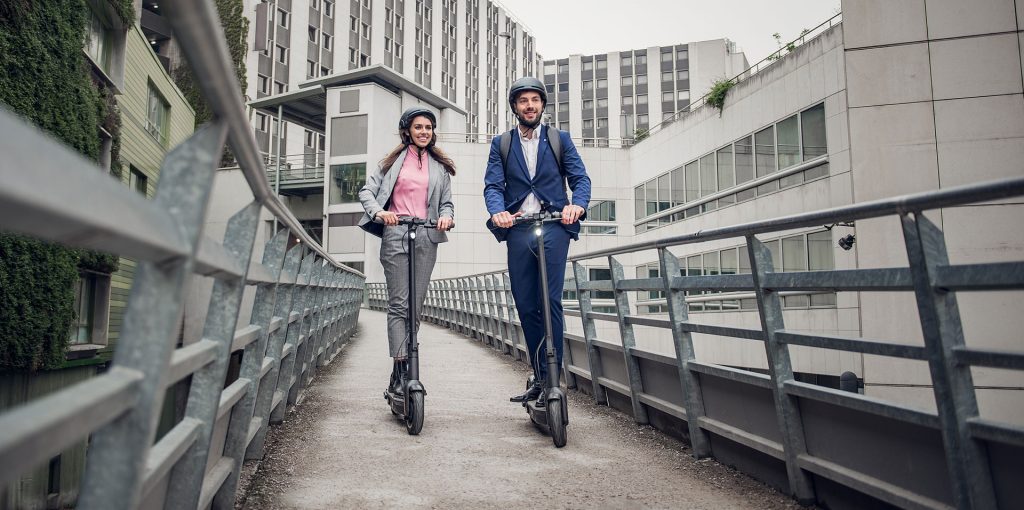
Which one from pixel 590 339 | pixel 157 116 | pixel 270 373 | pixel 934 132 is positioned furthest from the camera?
pixel 157 116

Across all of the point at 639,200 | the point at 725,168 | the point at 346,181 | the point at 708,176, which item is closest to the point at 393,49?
the point at 346,181

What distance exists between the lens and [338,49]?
49.6 meters

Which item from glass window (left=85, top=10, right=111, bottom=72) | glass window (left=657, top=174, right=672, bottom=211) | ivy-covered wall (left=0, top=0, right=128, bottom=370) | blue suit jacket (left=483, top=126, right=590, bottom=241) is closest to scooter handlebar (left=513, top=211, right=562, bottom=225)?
blue suit jacket (left=483, top=126, right=590, bottom=241)

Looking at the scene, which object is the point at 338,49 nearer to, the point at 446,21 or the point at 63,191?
the point at 446,21

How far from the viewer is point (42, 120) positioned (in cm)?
1688

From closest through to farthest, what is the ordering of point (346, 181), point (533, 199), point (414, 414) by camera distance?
point (414, 414) → point (533, 199) → point (346, 181)

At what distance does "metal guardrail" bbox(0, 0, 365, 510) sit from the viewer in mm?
835

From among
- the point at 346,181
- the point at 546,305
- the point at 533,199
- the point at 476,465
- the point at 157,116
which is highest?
the point at 346,181

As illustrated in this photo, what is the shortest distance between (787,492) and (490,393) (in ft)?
11.6

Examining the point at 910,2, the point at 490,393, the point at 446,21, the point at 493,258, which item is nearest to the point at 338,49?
the point at 446,21

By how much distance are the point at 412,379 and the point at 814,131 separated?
1729 centimetres

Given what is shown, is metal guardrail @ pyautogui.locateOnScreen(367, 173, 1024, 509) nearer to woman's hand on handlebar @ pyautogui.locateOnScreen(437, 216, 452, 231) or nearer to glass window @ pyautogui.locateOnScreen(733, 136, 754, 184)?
woman's hand on handlebar @ pyautogui.locateOnScreen(437, 216, 452, 231)

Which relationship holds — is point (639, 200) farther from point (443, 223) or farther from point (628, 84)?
point (628, 84)

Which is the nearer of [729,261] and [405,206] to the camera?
[405,206]
